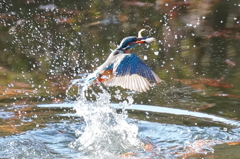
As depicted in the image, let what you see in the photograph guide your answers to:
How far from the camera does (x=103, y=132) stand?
4902mm

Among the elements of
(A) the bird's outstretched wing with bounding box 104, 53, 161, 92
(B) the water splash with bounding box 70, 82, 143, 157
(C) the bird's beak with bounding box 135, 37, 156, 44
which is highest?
(C) the bird's beak with bounding box 135, 37, 156, 44

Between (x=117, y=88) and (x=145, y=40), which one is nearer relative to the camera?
(x=145, y=40)

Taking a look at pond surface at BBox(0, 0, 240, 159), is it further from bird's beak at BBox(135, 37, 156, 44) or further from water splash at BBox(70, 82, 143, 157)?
bird's beak at BBox(135, 37, 156, 44)

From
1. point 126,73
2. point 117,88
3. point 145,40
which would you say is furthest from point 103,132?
point 117,88

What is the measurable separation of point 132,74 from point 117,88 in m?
1.32

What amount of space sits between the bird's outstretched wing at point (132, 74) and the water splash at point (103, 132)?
0.94 ft

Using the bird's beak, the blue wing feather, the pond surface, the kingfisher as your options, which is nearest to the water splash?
the pond surface

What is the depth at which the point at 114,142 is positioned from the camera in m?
4.69

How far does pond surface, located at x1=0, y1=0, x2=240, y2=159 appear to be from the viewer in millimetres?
4621

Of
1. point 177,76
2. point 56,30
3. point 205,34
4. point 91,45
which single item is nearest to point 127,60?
point 177,76

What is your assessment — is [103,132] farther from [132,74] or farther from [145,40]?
[145,40]

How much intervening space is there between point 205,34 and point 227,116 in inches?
123

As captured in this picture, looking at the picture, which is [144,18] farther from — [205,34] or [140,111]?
[140,111]

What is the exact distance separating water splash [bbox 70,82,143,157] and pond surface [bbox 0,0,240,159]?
10 mm
